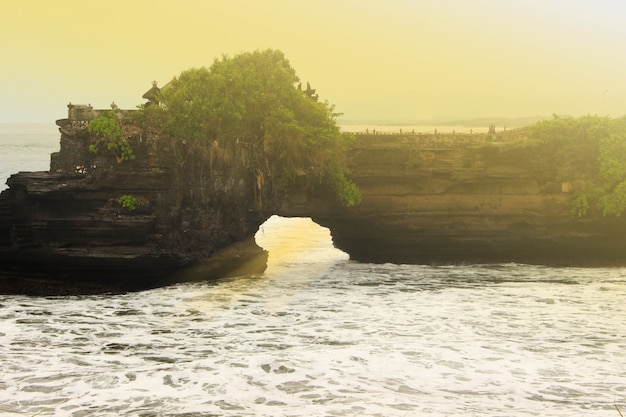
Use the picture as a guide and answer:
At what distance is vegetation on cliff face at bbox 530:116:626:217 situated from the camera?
25.3 m

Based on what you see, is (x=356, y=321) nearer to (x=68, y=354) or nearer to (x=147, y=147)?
(x=68, y=354)

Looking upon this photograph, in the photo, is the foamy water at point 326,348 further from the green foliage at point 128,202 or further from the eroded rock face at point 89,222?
the green foliage at point 128,202

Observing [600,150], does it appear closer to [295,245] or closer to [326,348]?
[295,245]

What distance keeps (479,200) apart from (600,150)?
5.00 meters

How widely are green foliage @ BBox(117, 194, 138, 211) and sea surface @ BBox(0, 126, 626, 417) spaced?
2.96 metres

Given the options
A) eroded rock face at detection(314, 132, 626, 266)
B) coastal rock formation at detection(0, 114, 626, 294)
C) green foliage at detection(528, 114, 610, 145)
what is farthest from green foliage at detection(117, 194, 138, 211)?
green foliage at detection(528, 114, 610, 145)

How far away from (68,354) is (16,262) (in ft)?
33.0

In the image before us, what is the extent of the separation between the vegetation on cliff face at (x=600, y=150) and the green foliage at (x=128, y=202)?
51.8ft

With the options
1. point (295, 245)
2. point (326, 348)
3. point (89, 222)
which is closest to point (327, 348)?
point (326, 348)

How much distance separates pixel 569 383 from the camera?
12359mm

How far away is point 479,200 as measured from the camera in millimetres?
26500

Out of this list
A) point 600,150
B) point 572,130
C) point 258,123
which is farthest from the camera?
point 572,130

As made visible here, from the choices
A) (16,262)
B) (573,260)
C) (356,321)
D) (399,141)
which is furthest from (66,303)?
(573,260)

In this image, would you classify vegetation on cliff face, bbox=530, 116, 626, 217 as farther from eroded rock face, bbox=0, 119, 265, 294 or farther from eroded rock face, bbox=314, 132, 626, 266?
eroded rock face, bbox=0, 119, 265, 294
